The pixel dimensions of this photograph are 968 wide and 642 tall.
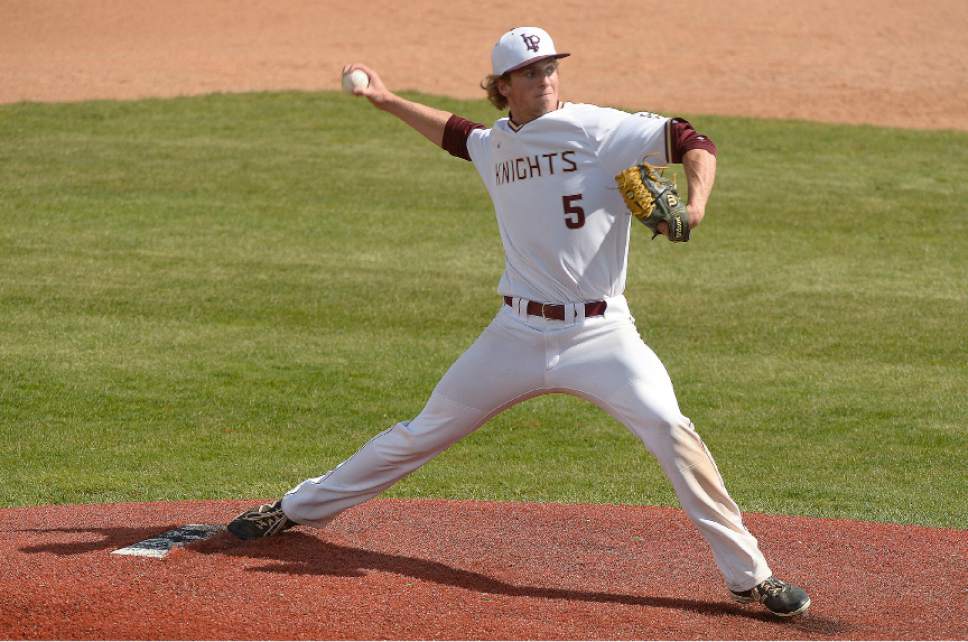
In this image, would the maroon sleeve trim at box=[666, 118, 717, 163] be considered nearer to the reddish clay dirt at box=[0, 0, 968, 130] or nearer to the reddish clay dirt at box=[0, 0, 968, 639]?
the reddish clay dirt at box=[0, 0, 968, 639]

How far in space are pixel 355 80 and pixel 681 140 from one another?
151cm

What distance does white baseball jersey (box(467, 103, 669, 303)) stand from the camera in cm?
532

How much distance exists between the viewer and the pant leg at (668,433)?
17.0ft

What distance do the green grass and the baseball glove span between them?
2.74 meters

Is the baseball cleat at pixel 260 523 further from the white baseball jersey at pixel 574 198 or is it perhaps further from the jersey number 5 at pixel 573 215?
the jersey number 5 at pixel 573 215

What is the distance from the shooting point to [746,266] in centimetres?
1309

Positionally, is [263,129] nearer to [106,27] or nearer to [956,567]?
[106,27]

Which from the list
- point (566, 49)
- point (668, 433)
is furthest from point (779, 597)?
point (566, 49)

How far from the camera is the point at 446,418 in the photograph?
559 centimetres

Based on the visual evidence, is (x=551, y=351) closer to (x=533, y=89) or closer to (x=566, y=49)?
(x=533, y=89)

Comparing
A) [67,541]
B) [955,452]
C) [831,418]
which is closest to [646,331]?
[831,418]

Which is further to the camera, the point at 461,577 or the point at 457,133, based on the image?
the point at 457,133

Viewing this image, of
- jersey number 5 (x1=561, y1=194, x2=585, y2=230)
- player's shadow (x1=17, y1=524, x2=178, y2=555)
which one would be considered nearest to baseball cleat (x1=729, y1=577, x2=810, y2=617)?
jersey number 5 (x1=561, y1=194, x2=585, y2=230)

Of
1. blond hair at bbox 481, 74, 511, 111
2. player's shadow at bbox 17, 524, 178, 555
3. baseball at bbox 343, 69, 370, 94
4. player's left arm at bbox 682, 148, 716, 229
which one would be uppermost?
baseball at bbox 343, 69, 370, 94
